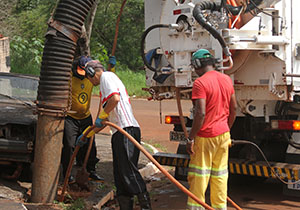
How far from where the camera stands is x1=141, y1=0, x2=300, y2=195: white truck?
21.4 feet

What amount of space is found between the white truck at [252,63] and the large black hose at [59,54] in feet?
4.07

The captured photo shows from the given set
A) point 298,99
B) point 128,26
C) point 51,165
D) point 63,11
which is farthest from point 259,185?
point 128,26

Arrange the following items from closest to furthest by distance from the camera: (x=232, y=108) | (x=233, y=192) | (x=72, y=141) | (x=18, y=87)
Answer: (x=232, y=108), (x=72, y=141), (x=233, y=192), (x=18, y=87)

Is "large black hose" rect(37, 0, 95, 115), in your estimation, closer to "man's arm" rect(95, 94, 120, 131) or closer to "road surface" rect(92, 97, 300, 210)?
"man's arm" rect(95, 94, 120, 131)

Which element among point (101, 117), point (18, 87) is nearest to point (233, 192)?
point (101, 117)

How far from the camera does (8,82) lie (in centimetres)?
868

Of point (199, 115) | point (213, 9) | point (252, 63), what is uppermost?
point (213, 9)

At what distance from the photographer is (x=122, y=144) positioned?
6.00 m

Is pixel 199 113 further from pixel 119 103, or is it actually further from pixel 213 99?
pixel 119 103

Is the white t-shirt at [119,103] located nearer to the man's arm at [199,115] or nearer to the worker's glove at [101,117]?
the worker's glove at [101,117]

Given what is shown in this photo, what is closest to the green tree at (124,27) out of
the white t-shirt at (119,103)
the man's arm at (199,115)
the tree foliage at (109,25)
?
the tree foliage at (109,25)

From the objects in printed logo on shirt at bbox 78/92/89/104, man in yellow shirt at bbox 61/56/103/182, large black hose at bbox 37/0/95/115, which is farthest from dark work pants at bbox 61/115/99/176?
large black hose at bbox 37/0/95/115

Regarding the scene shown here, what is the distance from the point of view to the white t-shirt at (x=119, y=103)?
5984 millimetres

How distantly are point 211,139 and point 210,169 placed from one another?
0.33m
